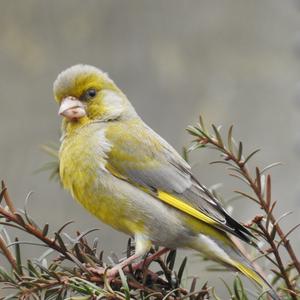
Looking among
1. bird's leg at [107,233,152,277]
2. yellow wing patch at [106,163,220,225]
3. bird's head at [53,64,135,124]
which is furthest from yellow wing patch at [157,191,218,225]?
bird's head at [53,64,135,124]

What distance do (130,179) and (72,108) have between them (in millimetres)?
326

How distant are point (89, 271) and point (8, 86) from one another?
3.54 meters

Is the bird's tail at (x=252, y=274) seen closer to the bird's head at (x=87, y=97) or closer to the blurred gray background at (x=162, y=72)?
the bird's head at (x=87, y=97)

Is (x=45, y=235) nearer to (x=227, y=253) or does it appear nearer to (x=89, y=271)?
(x=89, y=271)

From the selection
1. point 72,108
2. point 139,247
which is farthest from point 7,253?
point 72,108

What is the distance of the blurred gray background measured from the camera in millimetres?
4688

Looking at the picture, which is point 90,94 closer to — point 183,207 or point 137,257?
point 183,207

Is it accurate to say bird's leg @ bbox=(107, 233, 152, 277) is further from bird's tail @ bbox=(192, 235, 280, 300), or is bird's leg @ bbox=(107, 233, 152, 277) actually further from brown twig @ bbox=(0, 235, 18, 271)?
brown twig @ bbox=(0, 235, 18, 271)

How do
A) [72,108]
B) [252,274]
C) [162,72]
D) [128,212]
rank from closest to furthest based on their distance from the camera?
[252,274], [128,212], [72,108], [162,72]

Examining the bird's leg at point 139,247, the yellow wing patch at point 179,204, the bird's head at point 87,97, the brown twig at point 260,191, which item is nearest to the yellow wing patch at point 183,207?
the yellow wing patch at point 179,204

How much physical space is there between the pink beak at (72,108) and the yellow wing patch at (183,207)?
407mm

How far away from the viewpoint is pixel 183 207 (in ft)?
8.32

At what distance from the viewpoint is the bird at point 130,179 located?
2.44m

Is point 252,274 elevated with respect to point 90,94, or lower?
lower
